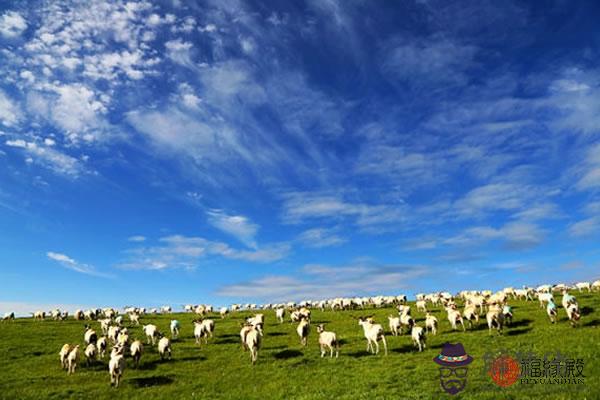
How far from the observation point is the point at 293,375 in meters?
23.6

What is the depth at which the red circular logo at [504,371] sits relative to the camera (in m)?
18.6

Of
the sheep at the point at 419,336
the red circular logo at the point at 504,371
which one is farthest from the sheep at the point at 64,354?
the red circular logo at the point at 504,371

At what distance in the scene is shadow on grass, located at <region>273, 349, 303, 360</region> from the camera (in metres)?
28.6

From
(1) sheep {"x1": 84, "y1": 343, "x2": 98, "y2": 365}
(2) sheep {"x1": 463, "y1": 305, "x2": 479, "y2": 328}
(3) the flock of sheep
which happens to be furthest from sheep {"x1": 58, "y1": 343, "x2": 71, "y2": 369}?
(2) sheep {"x1": 463, "y1": 305, "x2": 479, "y2": 328}

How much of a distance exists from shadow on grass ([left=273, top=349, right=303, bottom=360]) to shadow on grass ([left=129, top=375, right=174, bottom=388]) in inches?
302

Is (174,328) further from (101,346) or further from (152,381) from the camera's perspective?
(152,381)

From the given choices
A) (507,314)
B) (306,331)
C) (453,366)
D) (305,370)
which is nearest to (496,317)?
(507,314)

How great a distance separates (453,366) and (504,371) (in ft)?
10.2

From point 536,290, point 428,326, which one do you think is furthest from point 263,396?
point 536,290

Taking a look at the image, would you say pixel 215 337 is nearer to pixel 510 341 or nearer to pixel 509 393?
pixel 510 341

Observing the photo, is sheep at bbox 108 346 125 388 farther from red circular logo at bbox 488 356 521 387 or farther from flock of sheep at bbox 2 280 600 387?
red circular logo at bbox 488 356 521 387

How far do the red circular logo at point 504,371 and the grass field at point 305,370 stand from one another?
54cm

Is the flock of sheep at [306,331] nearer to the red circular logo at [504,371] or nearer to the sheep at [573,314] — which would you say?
the sheep at [573,314]

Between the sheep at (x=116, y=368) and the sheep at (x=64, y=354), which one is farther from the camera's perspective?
the sheep at (x=64, y=354)
